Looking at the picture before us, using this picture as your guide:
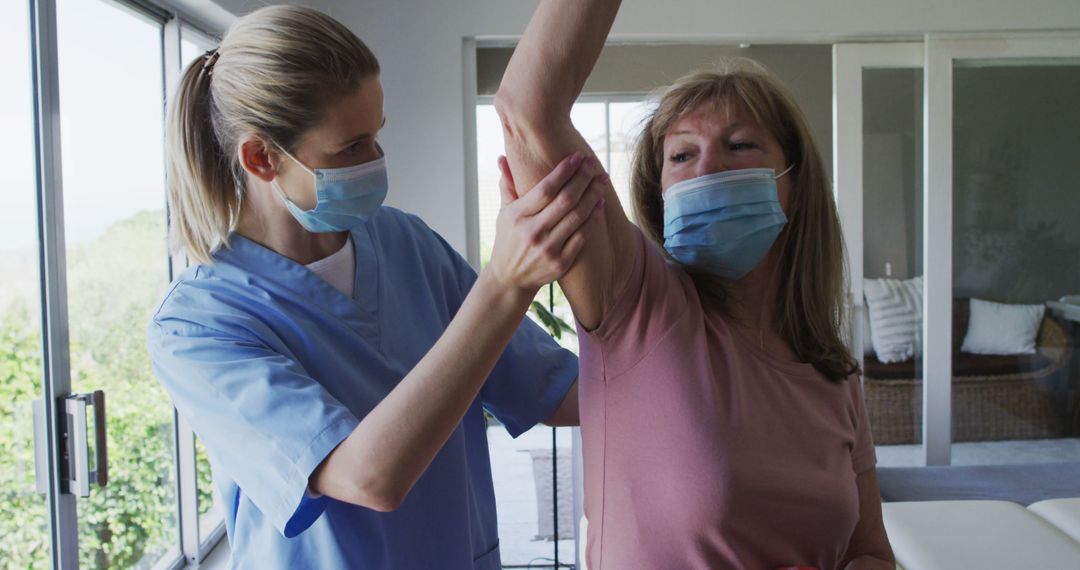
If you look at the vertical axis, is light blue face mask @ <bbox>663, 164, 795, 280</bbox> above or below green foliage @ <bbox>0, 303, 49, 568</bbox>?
above

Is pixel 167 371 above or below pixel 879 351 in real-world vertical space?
above

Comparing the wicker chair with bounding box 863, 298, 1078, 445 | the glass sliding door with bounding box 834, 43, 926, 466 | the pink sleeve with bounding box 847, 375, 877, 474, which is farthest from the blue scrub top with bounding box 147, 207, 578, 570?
the wicker chair with bounding box 863, 298, 1078, 445

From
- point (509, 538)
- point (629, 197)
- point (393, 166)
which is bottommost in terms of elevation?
point (509, 538)

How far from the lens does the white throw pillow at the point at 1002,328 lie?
407 centimetres

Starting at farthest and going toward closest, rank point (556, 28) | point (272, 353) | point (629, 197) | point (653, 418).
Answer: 1. point (629, 197)
2. point (272, 353)
3. point (653, 418)
4. point (556, 28)

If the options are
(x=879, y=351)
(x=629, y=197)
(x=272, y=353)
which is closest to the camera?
(x=272, y=353)

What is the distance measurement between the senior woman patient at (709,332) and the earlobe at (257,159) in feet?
1.32

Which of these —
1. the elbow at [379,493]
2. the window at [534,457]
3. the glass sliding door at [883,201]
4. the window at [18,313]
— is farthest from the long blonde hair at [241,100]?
the glass sliding door at [883,201]

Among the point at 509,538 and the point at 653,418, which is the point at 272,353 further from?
the point at 509,538

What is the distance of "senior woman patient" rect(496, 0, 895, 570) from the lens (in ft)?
2.66

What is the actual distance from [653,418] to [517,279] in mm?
214

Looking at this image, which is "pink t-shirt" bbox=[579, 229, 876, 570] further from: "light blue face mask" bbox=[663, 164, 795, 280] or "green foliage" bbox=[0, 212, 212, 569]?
"green foliage" bbox=[0, 212, 212, 569]

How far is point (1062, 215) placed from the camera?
407 cm

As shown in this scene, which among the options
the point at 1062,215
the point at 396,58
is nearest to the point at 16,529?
the point at 396,58
